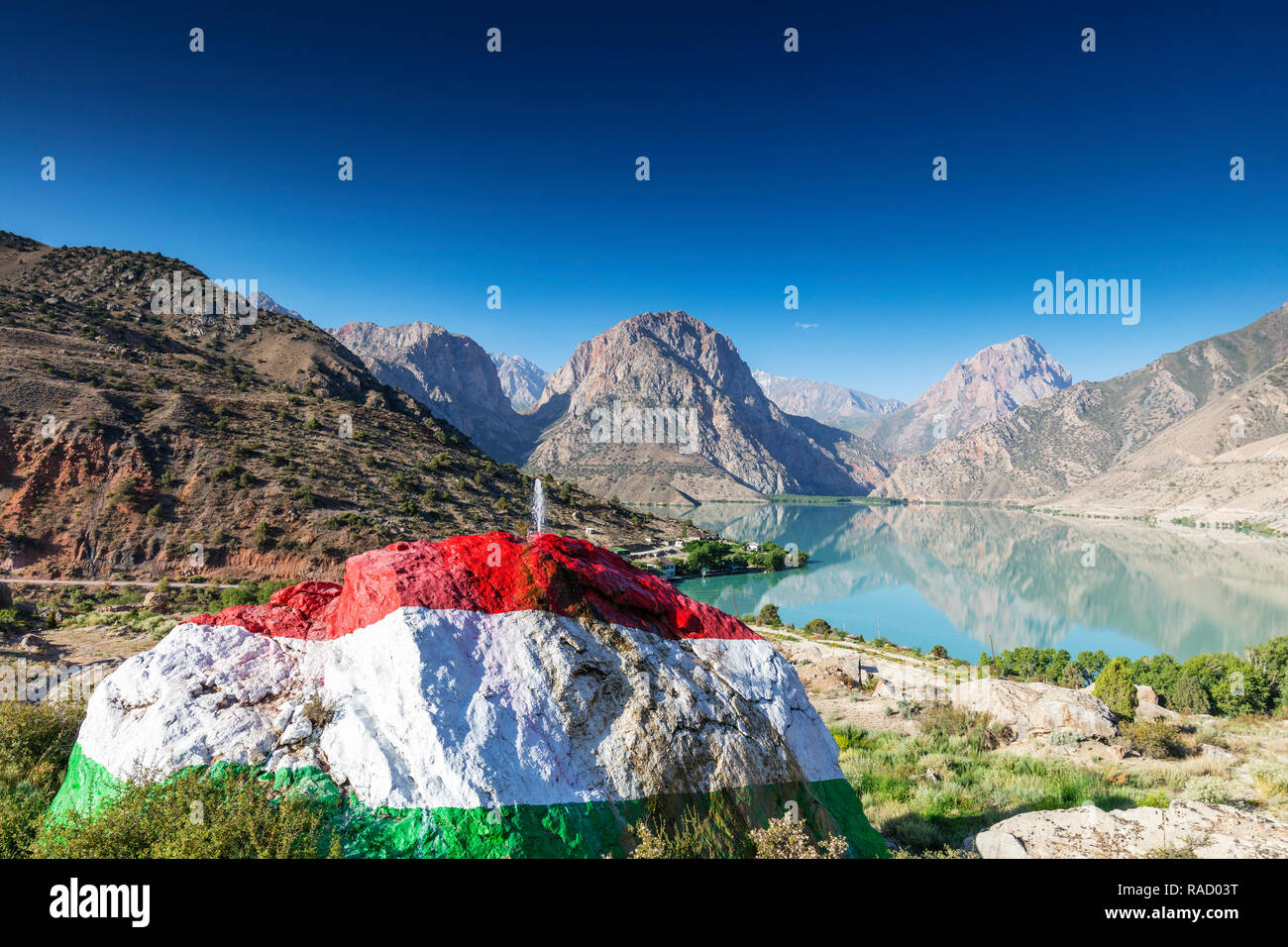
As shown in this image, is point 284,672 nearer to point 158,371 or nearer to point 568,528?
point 568,528

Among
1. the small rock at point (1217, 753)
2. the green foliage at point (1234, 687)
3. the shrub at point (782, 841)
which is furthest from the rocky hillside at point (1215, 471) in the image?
the shrub at point (782, 841)

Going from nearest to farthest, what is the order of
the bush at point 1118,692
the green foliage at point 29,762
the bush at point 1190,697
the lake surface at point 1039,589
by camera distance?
1. the green foliage at point 29,762
2. the bush at point 1118,692
3. the bush at point 1190,697
4. the lake surface at point 1039,589

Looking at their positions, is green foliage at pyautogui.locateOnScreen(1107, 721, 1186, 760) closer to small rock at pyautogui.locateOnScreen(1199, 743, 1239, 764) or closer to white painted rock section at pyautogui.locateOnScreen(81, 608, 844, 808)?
small rock at pyautogui.locateOnScreen(1199, 743, 1239, 764)

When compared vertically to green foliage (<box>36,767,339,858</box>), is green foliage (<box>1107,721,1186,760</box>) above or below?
below

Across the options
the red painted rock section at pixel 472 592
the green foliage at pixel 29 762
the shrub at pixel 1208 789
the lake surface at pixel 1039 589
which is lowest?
the lake surface at pixel 1039 589

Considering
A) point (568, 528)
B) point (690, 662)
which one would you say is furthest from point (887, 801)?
point (568, 528)

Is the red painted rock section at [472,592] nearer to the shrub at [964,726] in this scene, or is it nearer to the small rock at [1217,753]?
the shrub at [964,726]

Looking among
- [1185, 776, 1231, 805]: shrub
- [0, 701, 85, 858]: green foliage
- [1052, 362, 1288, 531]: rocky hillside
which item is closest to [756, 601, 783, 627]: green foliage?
[1185, 776, 1231, 805]: shrub
